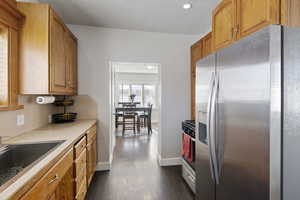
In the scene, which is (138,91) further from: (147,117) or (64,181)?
(64,181)

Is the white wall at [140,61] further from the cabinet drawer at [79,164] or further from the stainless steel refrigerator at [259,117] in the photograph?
the stainless steel refrigerator at [259,117]

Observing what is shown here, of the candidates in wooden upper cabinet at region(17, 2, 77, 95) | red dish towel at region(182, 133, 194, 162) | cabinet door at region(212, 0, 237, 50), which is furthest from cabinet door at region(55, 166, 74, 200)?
cabinet door at region(212, 0, 237, 50)

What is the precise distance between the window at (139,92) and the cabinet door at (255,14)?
255 inches

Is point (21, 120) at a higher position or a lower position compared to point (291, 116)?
lower

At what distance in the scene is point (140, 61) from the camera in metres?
3.01

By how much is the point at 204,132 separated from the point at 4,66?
2.03 meters

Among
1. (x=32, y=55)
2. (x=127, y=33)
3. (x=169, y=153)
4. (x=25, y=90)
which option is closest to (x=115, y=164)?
(x=169, y=153)

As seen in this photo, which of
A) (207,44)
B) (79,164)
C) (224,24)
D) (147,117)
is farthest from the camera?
(147,117)

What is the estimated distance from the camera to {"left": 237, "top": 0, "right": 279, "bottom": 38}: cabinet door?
3.51 ft

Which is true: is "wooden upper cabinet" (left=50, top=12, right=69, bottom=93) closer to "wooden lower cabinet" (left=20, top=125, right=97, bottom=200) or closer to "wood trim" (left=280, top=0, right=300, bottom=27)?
"wooden lower cabinet" (left=20, top=125, right=97, bottom=200)

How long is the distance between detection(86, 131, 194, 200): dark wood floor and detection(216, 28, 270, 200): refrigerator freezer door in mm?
1148

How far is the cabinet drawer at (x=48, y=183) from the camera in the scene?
34.1 inches

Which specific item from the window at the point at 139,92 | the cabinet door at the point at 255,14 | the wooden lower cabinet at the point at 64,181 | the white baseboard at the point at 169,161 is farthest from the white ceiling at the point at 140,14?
the window at the point at 139,92

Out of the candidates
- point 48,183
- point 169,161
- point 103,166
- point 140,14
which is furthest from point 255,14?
point 103,166
